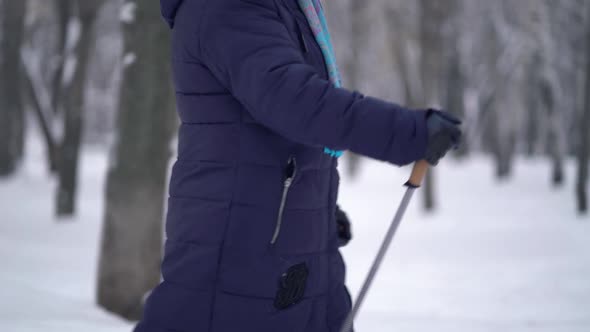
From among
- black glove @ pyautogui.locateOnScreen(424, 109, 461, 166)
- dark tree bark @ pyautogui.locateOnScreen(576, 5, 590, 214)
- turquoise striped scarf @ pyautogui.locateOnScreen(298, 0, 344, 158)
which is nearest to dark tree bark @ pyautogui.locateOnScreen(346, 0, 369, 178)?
dark tree bark @ pyautogui.locateOnScreen(576, 5, 590, 214)

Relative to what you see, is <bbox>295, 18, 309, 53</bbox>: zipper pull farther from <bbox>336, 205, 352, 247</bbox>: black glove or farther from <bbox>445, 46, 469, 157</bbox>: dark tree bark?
<bbox>445, 46, 469, 157</bbox>: dark tree bark

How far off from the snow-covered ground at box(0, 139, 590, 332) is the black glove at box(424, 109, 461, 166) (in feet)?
9.38

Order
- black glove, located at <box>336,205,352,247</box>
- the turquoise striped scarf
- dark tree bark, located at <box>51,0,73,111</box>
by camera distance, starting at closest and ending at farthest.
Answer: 1. the turquoise striped scarf
2. black glove, located at <box>336,205,352,247</box>
3. dark tree bark, located at <box>51,0,73,111</box>

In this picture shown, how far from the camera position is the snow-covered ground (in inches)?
200

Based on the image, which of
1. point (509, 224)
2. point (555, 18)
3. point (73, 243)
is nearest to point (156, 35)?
point (73, 243)

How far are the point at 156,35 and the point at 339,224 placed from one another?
3435 mm

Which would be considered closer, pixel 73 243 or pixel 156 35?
pixel 156 35

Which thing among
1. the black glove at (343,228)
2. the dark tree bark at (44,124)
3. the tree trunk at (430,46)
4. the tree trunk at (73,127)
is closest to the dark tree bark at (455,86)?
the tree trunk at (430,46)

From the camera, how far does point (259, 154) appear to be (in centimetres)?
184

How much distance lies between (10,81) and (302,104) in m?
14.6

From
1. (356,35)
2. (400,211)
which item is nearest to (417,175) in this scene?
(400,211)

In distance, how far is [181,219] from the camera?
1.94 m

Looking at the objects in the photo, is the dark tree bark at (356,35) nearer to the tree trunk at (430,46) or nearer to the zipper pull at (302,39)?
the tree trunk at (430,46)

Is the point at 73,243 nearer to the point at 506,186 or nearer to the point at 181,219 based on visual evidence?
the point at 181,219
